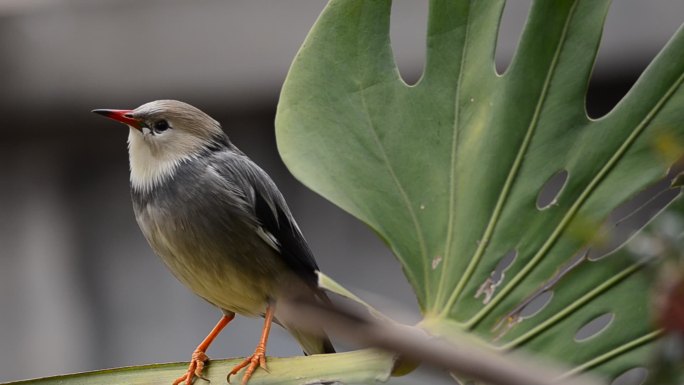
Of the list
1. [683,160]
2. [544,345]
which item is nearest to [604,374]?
[544,345]

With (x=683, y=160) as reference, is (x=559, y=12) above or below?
above

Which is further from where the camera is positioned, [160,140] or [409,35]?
[409,35]

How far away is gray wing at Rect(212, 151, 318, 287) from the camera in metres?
1.89

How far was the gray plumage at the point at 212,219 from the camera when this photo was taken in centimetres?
184

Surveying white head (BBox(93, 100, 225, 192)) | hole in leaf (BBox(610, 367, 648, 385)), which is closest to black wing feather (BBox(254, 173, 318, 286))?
white head (BBox(93, 100, 225, 192))

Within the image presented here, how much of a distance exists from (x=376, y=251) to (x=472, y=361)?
116 inches

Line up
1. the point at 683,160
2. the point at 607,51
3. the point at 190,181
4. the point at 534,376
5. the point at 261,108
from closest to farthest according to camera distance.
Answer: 1. the point at 534,376
2. the point at 683,160
3. the point at 190,181
4. the point at 607,51
5. the point at 261,108

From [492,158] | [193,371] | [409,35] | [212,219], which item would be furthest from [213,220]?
[409,35]

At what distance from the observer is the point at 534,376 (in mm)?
413

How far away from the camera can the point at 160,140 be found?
1.94m

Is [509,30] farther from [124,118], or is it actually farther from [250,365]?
[250,365]

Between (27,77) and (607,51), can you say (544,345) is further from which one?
(27,77)

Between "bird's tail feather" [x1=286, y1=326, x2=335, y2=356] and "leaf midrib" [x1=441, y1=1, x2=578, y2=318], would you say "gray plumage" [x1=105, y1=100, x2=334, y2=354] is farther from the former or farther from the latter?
"leaf midrib" [x1=441, y1=1, x2=578, y2=318]

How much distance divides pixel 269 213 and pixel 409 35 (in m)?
1.28
